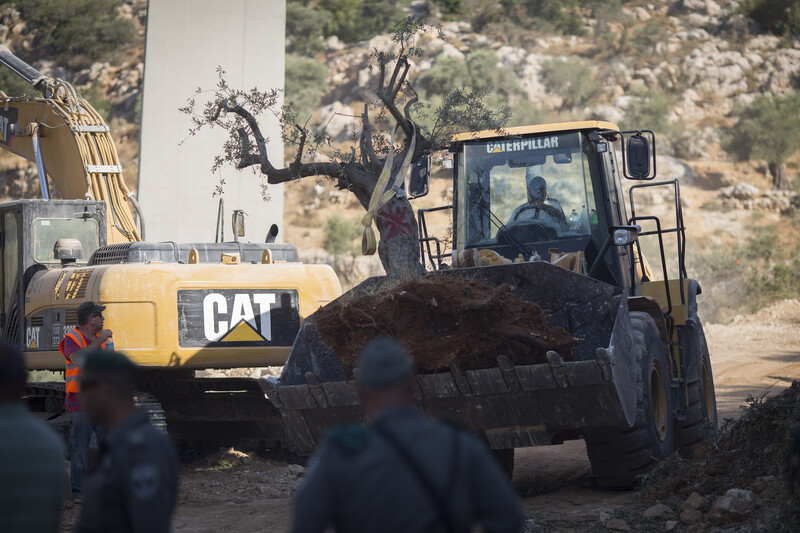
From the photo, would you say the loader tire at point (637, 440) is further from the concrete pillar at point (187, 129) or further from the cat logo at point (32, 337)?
the concrete pillar at point (187, 129)

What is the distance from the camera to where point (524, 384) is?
6.88m

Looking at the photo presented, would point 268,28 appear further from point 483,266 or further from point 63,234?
point 483,266

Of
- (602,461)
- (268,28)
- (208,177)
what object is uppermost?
(268,28)

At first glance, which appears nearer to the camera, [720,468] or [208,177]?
[720,468]

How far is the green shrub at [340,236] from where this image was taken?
111ft

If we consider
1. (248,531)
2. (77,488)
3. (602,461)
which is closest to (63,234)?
(77,488)

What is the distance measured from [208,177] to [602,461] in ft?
55.1

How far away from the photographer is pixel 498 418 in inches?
279

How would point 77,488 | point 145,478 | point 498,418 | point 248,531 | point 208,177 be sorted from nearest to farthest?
point 145,478, point 498,418, point 248,531, point 77,488, point 208,177

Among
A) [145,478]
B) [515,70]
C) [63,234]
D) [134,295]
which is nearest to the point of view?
[145,478]

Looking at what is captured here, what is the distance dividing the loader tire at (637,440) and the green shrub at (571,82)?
122 feet

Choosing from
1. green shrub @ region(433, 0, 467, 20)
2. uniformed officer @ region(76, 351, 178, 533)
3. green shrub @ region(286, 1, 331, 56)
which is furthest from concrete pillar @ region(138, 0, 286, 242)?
green shrub @ region(433, 0, 467, 20)

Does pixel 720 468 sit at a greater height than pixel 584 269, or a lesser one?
lesser

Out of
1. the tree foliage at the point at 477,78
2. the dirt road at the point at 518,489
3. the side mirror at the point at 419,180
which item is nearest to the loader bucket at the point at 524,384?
the dirt road at the point at 518,489
